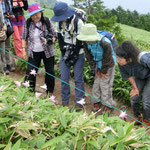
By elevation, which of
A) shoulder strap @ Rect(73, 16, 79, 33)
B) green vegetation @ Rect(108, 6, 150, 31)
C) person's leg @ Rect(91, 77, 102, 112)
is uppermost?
shoulder strap @ Rect(73, 16, 79, 33)

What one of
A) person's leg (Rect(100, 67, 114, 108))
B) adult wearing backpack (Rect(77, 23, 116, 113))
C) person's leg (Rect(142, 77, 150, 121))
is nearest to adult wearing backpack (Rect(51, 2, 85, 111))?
adult wearing backpack (Rect(77, 23, 116, 113))

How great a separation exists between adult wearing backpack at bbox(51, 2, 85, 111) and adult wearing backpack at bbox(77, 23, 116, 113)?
197 millimetres

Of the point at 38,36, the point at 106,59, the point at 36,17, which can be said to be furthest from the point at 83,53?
the point at 36,17

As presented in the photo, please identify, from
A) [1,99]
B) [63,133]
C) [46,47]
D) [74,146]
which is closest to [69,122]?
[63,133]

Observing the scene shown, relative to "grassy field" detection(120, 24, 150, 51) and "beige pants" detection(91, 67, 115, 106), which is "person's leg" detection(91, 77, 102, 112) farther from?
"grassy field" detection(120, 24, 150, 51)

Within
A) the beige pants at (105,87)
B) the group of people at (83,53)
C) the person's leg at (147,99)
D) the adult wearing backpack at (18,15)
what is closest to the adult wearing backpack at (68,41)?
the group of people at (83,53)

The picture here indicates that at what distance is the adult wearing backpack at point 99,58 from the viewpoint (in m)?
3.03

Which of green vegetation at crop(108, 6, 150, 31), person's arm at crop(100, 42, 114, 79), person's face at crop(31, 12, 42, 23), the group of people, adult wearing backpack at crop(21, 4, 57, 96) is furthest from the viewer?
green vegetation at crop(108, 6, 150, 31)

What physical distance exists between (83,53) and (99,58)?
365 millimetres

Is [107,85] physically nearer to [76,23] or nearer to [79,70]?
[79,70]

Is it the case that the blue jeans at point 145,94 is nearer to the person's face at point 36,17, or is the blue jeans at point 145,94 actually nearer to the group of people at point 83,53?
the group of people at point 83,53

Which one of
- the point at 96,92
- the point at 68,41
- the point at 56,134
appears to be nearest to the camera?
the point at 56,134

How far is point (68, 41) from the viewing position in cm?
341

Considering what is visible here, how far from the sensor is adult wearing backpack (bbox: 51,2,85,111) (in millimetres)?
3158
